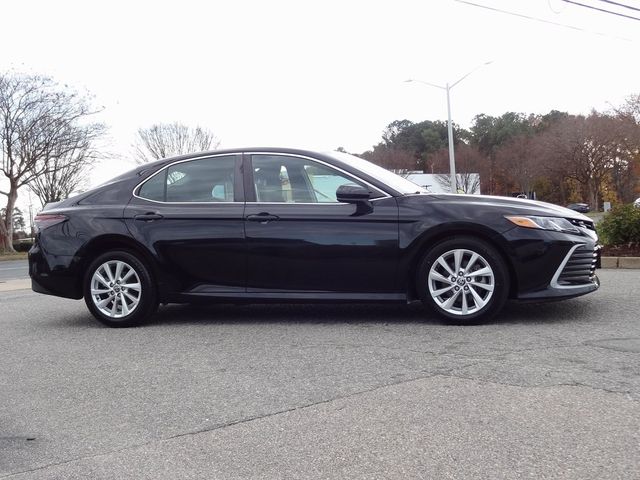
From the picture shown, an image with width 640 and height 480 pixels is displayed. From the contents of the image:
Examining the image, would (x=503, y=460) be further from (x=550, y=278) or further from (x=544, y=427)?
(x=550, y=278)

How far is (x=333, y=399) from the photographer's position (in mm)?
3637

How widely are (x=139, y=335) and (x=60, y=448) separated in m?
2.51

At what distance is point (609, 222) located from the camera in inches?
412

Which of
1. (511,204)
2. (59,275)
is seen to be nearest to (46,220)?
(59,275)

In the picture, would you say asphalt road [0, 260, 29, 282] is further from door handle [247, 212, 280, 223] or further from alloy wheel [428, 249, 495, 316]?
alloy wheel [428, 249, 495, 316]

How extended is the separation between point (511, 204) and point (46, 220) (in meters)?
4.16

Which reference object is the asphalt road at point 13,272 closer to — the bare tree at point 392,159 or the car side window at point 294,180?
the car side window at point 294,180

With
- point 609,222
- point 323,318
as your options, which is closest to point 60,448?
point 323,318

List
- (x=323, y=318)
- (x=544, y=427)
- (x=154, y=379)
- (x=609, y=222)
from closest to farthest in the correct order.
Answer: (x=544, y=427), (x=154, y=379), (x=323, y=318), (x=609, y=222)

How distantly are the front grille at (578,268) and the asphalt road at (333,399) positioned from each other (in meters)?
0.32

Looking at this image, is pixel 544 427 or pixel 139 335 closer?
pixel 544 427


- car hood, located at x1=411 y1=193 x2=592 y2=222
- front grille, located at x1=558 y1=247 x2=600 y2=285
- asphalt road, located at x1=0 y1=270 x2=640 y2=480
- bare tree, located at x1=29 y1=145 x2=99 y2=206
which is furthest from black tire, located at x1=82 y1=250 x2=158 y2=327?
bare tree, located at x1=29 y1=145 x2=99 y2=206

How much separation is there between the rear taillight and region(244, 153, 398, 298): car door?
5.88ft

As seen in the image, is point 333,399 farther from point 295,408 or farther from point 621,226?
point 621,226
